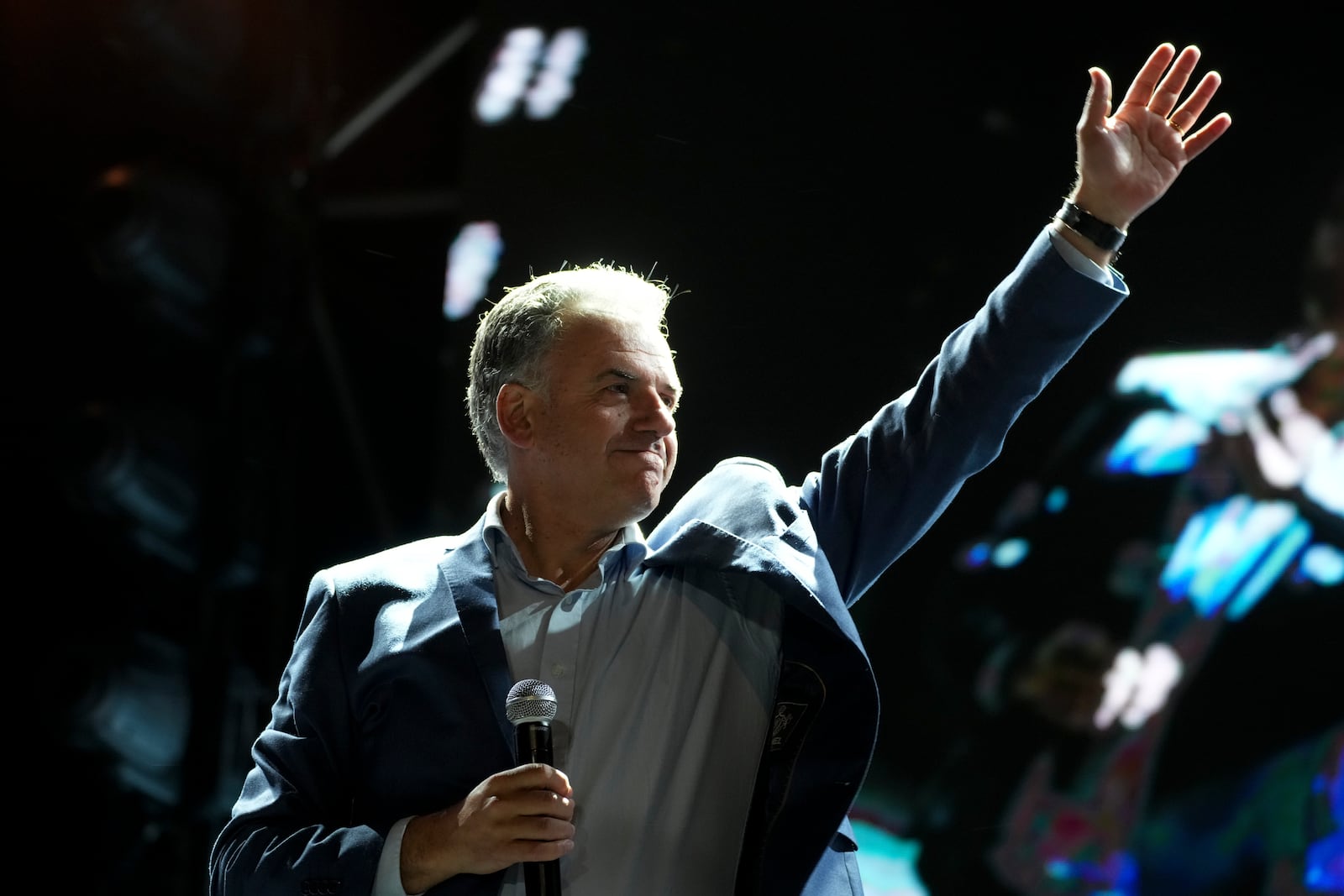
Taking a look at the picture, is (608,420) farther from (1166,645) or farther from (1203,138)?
(1166,645)

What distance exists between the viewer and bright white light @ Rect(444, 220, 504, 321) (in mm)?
2760

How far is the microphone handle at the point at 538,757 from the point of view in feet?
3.71

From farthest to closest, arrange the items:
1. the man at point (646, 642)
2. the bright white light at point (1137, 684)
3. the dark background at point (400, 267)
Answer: the bright white light at point (1137, 684) < the dark background at point (400, 267) < the man at point (646, 642)

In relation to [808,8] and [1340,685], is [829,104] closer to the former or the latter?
[808,8]

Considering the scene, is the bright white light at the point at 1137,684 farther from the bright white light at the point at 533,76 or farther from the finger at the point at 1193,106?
the bright white light at the point at 533,76

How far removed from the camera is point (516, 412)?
63.1 inches

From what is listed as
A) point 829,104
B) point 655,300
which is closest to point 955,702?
point 829,104

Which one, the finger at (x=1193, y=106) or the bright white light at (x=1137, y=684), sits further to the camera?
the bright white light at (x=1137, y=684)

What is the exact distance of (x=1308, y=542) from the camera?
280 cm

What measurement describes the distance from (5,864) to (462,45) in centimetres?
209

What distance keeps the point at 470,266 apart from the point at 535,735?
1803 mm

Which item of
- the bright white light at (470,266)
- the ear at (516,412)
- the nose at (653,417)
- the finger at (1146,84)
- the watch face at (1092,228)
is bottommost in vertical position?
the nose at (653,417)

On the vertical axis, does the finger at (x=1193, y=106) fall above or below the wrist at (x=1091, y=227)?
above

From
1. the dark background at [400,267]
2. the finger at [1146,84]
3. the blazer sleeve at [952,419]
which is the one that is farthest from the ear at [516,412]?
the dark background at [400,267]
